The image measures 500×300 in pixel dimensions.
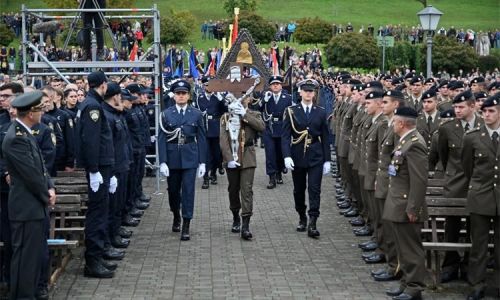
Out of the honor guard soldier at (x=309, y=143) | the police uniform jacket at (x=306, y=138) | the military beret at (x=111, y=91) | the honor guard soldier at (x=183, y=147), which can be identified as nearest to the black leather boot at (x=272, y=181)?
the honor guard soldier at (x=309, y=143)

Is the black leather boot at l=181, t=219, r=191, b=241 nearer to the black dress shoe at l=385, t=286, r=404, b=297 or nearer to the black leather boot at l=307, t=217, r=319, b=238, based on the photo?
the black leather boot at l=307, t=217, r=319, b=238

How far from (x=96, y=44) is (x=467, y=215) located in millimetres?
10560

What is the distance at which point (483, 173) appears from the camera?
966cm

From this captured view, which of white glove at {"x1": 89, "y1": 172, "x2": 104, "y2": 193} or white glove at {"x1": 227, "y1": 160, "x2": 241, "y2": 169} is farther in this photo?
white glove at {"x1": 227, "y1": 160, "x2": 241, "y2": 169}

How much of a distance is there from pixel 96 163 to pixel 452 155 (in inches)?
171

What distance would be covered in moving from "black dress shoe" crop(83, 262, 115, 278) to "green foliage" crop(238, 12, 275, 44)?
51267 mm

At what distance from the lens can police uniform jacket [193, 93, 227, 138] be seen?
1959 centimetres

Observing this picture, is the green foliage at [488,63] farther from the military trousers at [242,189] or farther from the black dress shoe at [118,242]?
the black dress shoe at [118,242]

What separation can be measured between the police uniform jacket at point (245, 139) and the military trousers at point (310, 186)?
2.41 feet

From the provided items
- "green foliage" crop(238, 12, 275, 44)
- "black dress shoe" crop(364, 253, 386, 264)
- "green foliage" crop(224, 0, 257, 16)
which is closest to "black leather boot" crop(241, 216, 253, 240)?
"black dress shoe" crop(364, 253, 386, 264)

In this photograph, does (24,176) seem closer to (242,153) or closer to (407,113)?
(407,113)

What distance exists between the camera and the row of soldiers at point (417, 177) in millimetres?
9500

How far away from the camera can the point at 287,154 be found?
43.7 feet

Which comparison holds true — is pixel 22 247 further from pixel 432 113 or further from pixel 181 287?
pixel 432 113
